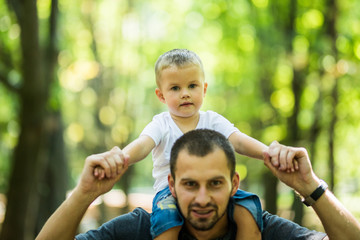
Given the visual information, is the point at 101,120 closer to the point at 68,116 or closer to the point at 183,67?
the point at 68,116

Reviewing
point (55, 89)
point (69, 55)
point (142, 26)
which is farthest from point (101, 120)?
point (55, 89)

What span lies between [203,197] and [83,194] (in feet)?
2.61

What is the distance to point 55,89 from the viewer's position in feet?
34.3

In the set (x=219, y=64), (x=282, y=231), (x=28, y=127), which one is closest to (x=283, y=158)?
(x=282, y=231)

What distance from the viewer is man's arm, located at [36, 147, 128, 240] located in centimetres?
292

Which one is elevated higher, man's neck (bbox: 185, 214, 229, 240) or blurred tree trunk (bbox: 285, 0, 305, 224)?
blurred tree trunk (bbox: 285, 0, 305, 224)

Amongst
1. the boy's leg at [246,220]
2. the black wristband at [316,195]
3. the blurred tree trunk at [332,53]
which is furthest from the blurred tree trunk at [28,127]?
the blurred tree trunk at [332,53]

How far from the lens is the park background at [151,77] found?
932cm

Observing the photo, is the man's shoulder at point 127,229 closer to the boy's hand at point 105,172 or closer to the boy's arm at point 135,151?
the boy's hand at point 105,172

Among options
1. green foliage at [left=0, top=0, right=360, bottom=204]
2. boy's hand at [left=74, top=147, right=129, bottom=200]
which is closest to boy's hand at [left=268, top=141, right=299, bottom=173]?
boy's hand at [left=74, top=147, right=129, bottom=200]

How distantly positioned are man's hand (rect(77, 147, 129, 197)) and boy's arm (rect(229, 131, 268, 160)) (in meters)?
0.93

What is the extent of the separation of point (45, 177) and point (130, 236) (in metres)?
9.96

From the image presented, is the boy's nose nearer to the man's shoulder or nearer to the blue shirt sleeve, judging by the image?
the man's shoulder

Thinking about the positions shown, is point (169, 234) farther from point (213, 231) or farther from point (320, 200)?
point (320, 200)
